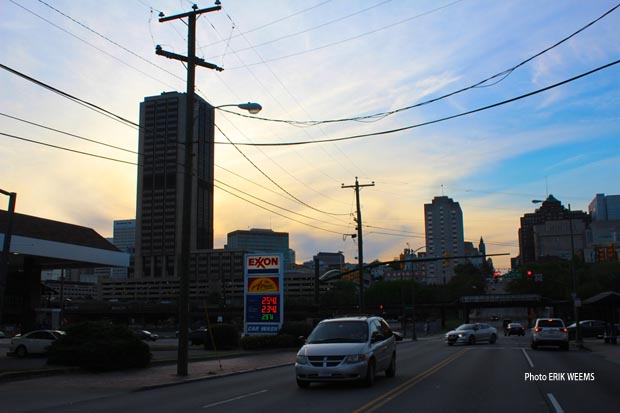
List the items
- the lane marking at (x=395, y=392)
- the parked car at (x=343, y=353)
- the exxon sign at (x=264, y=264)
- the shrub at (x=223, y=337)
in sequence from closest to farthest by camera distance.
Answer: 1. the lane marking at (x=395, y=392)
2. the parked car at (x=343, y=353)
3. the shrub at (x=223, y=337)
4. the exxon sign at (x=264, y=264)

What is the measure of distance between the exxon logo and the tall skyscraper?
6.32 metres

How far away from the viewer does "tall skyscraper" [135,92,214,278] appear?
173ft

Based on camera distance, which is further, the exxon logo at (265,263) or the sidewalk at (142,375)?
the exxon logo at (265,263)

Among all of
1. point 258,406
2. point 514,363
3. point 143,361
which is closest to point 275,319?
point 143,361

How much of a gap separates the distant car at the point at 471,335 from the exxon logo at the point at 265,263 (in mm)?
12258

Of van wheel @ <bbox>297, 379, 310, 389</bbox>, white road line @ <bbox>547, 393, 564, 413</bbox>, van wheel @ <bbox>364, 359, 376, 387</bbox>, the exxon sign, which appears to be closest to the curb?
van wheel @ <bbox>297, 379, 310, 389</bbox>

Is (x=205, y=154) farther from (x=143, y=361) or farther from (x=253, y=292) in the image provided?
(x=143, y=361)

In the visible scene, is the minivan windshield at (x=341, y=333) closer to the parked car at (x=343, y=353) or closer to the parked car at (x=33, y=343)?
the parked car at (x=343, y=353)

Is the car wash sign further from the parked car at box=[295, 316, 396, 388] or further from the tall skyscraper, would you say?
the parked car at box=[295, 316, 396, 388]

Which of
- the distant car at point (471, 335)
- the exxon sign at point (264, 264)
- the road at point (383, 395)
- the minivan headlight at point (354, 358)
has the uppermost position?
the exxon sign at point (264, 264)

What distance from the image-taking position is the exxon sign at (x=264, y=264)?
36.3 meters

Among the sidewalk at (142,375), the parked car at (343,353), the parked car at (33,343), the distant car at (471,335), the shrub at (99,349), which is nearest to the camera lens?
the parked car at (343,353)

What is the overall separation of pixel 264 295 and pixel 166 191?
4197 inches

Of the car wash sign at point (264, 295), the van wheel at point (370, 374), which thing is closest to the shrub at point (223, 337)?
the car wash sign at point (264, 295)
